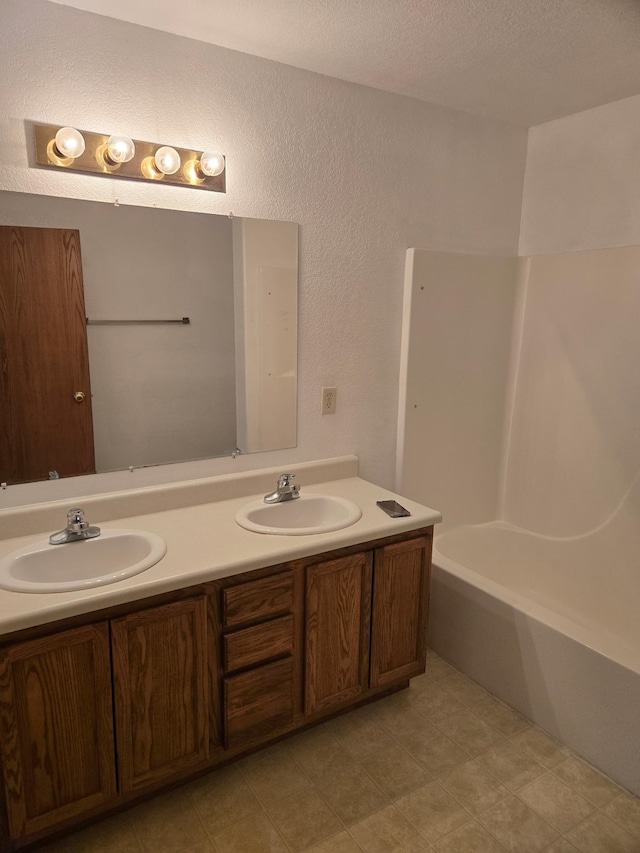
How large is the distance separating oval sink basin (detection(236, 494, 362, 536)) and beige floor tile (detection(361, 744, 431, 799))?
0.77 meters

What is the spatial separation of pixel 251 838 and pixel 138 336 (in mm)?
1488

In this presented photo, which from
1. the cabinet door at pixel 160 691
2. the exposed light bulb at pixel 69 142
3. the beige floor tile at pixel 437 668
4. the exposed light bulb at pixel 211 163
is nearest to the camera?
the cabinet door at pixel 160 691

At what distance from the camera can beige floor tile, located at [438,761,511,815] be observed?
166 cm

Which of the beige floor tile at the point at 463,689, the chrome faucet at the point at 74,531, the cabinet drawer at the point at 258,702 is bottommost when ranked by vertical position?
the beige floor tile at the point at 463,689

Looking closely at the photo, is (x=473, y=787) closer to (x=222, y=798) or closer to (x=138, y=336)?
(x=222, y=798)

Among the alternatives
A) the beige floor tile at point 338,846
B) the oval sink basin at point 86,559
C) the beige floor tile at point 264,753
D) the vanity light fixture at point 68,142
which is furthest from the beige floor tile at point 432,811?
the vanity light fixture at point 68,142

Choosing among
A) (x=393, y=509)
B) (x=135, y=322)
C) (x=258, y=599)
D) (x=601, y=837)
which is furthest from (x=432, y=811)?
(x=135, y=322)

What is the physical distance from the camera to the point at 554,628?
1871 mm

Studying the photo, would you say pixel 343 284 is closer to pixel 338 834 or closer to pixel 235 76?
pixel 235 76

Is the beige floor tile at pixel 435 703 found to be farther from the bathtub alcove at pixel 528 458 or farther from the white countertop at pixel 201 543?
the white countertop at pixel 201 543

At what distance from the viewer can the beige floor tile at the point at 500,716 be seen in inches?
77.6

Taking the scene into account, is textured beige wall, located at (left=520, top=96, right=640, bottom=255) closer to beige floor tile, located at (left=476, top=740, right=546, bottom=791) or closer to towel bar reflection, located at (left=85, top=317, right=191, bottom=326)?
towel bar reflection, located at (left=85, top=317, right=191, bottom=326)

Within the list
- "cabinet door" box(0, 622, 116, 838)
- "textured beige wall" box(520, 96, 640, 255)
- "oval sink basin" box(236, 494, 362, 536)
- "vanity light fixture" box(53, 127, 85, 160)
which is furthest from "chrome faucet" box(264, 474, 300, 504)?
"textured beige wall" box(520, 96, 640, 255)

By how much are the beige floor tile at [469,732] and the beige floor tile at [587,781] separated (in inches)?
8.6
